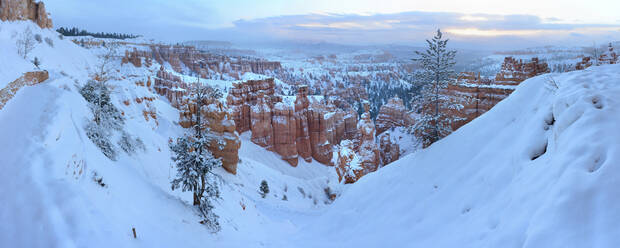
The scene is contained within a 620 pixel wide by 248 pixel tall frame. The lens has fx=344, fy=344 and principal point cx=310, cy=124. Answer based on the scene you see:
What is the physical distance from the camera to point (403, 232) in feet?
32.2

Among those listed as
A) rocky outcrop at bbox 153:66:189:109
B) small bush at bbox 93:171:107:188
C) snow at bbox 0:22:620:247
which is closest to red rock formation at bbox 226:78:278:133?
rocky outcrop at bbox 153:66:189:109

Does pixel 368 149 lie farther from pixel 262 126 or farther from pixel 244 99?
pixel 244 99

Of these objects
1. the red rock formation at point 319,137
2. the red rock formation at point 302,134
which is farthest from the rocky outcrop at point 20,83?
the red rock formation at point 319,137

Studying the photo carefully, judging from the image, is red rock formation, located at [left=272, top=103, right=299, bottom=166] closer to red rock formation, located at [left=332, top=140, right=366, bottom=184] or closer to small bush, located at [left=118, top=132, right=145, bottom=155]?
red rock formation, located at [left=332, top=140, right=366, bottom=184]

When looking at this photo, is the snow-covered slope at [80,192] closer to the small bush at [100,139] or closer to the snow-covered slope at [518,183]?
the small bush at [100,139]

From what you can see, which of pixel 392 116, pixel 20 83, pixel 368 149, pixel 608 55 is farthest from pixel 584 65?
pixel 20 83

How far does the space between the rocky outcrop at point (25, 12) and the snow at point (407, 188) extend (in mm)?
13971

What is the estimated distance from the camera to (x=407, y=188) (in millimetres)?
12836

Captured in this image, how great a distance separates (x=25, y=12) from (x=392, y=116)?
43509 mm

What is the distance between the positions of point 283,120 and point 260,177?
17.2m

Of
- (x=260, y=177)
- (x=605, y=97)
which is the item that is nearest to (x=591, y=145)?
(x=605, y=97)

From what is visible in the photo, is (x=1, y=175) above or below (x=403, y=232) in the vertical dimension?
above

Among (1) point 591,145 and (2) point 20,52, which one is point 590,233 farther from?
(2) point 20,52

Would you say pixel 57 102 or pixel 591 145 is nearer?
pixel 591 145
